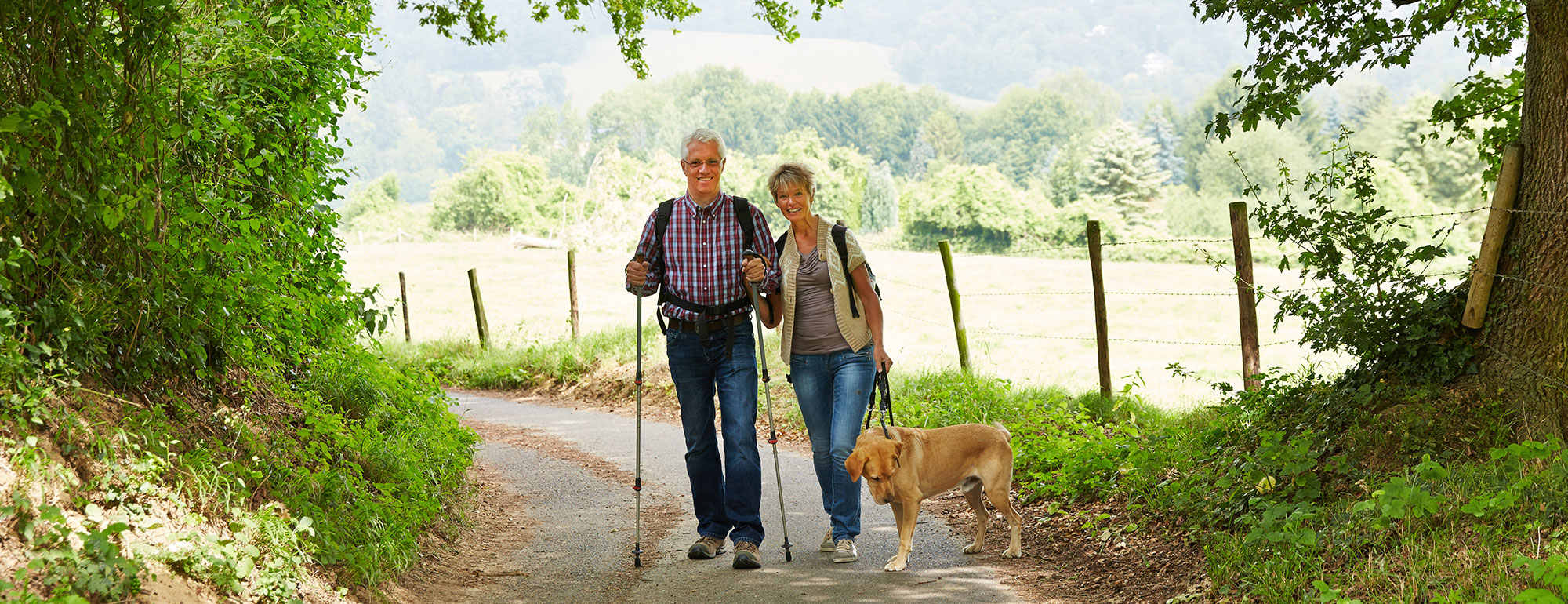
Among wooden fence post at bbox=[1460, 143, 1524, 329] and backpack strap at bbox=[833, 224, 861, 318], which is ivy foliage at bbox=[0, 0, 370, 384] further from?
wooden fence post at bbox=[1460, 143, 1524, 329]

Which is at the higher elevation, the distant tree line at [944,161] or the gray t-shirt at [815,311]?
the distant tree line at [944,161]

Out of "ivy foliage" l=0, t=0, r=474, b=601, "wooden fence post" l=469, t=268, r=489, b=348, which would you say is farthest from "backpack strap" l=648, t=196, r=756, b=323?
"wooden fence post" l=469, t=268, r=489, b=348

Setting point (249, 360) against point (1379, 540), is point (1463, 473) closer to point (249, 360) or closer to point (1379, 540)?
point (1379, 540)

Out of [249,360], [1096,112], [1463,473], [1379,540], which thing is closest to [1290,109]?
[1463,473]

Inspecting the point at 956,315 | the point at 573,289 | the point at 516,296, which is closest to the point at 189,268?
the point at 956,315

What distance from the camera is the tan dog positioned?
5.19 metres

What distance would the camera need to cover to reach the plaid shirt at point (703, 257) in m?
5.37

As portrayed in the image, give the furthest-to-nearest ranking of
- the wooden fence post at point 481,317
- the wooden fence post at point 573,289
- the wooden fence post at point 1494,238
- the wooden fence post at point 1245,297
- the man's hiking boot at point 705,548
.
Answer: the wooden fence post at point 481,317
the wooden fence post at point 573,289
the wooden fence post at point 1245,297
the man's hiking boot at point 705,548
the wooden fence post at point 1494,238

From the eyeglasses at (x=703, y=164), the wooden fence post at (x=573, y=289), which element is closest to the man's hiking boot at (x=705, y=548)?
the eyeglasses at (x=703, y=164)

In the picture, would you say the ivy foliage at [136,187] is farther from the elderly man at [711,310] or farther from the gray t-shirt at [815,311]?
the gray t-shirt at [815,311]

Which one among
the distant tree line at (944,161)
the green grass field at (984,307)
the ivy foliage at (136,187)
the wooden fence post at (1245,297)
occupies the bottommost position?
the green grass field at (984,307)

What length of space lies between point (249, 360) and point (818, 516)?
3.47 m

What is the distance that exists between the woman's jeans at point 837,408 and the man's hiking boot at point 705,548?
0.66 metres

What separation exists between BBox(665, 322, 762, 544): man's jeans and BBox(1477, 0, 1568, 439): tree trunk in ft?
11.9
